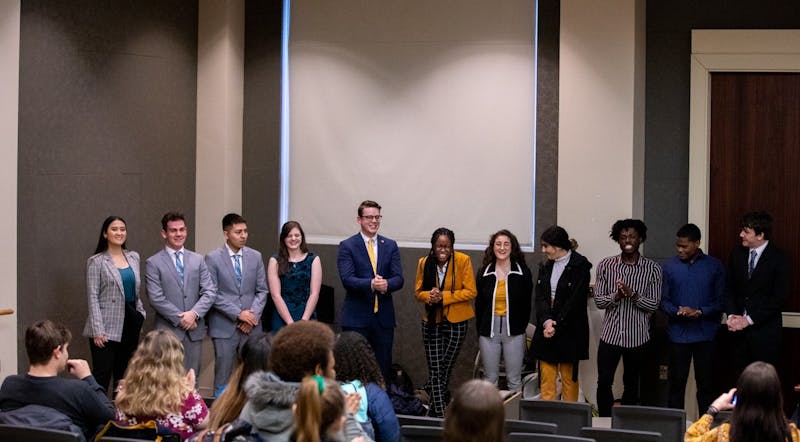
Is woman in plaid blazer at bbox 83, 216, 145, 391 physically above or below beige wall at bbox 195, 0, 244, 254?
below

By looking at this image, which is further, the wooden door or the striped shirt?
the wooden door

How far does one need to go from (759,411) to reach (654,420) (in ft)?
4.88

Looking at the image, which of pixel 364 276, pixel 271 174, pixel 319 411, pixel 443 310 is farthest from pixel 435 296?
pixel 319 411

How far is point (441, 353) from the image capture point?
27.6 feet

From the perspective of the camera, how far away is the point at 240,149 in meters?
9.65

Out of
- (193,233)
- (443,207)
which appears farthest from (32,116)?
(443,207)

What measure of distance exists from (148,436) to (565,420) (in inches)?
86.6

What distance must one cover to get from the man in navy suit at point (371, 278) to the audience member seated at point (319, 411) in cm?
491

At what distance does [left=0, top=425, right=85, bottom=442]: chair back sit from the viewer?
4469 mm

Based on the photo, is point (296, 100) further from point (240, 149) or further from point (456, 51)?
point (456, 51)

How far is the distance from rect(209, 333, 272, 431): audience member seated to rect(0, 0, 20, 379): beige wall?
3.75 metres

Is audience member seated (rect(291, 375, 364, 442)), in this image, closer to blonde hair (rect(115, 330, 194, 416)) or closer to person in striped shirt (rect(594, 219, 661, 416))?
blonde hair (rect(115, 330, 194, 416))

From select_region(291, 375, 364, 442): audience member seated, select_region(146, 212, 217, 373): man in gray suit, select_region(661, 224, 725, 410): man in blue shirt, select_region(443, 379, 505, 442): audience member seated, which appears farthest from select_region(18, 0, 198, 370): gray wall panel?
select_region(443, 379, 505, 442): audience member seated

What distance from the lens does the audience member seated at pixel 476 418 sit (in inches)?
134
